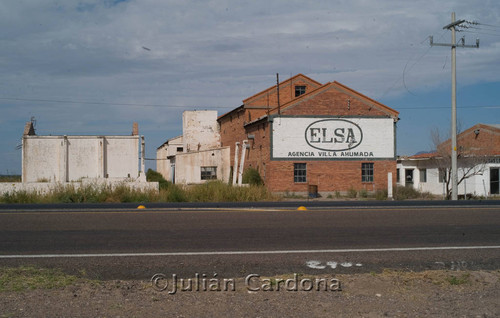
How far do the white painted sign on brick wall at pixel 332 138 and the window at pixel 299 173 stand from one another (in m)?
0.60

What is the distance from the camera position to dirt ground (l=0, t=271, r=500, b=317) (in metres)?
5.79

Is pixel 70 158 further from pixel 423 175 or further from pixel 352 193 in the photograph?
pixel 423 175

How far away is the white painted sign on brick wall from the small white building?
28.6ft

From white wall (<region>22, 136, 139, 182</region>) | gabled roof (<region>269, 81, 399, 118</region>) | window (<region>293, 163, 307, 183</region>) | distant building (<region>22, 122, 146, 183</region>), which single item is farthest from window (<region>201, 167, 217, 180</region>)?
window (<region>293, 163, 307, 183</region>)

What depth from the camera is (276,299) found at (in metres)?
6.32

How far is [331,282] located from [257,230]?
5446 mm

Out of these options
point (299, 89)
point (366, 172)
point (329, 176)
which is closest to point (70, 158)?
point (329, 176)

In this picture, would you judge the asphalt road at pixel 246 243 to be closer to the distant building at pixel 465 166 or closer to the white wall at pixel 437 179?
the distant building at pixel 465 166

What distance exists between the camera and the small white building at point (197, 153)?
163 ft

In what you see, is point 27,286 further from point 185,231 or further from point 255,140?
point 255,140

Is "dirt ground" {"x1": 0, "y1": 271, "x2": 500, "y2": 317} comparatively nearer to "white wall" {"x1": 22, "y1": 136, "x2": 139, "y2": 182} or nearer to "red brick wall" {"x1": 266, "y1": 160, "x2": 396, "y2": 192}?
"red brick wall" {"x1": 266, "y1": 160, "x2": 396, "y2": 192}

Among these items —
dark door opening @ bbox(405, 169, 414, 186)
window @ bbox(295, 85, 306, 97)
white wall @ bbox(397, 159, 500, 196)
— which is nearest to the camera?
white wall @ bbox(397, 159, 500, 196)

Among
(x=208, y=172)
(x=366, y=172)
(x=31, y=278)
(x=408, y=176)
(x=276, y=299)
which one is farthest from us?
(x=208, y=172)

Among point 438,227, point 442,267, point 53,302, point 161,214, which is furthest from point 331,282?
point 161,214
